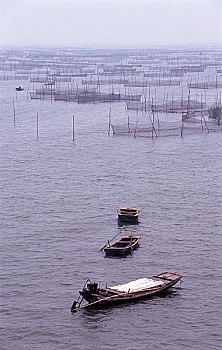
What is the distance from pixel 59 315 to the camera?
960 inches

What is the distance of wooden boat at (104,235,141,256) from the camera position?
98.9 feet

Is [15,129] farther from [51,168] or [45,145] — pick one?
[51,168]

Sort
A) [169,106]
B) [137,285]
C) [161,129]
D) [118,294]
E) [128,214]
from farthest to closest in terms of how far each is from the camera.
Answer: [169,106] → [161,129] → [128,214] → [137,285] → [118,294]

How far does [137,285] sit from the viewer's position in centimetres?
2608

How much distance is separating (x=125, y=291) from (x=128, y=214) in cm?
964

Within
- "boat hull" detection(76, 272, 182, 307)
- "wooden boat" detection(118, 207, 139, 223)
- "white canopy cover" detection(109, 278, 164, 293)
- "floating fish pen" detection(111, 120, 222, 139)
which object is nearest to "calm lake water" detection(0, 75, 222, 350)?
"boat hull" detection(76, 272, 182, 307)

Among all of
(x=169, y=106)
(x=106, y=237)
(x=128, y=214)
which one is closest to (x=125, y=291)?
(x=106, y=237)

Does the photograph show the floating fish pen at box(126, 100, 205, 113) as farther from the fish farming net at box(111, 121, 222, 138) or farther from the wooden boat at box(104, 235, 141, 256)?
the wooden boat at box(104, 235, 141, 256)

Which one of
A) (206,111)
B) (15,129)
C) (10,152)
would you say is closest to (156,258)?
(10,152)

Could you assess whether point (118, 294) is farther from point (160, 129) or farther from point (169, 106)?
point (169, 106)

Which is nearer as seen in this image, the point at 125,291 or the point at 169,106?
the point at 125,291

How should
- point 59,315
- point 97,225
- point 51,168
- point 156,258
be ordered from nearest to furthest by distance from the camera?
1. point 59,315
2. point 156,258
3. point 97,225
4. point 51,168

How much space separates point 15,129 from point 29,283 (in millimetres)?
43854

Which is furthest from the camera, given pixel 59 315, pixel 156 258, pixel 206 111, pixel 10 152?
pixel 206 111
